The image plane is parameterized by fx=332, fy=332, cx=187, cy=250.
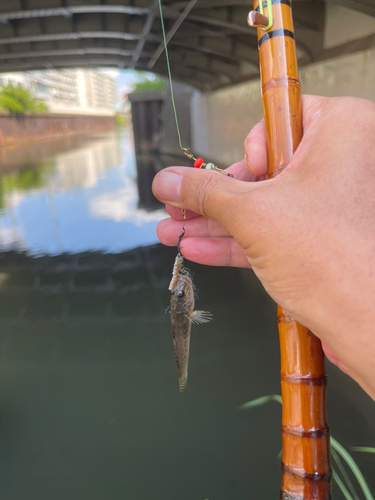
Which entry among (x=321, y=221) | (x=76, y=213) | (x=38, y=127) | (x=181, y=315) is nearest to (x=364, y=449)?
(x=181, y=315)

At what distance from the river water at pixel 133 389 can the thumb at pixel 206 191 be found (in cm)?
194

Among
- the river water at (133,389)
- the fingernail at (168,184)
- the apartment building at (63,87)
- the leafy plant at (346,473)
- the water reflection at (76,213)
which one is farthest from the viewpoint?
the apartment building at (63,87)

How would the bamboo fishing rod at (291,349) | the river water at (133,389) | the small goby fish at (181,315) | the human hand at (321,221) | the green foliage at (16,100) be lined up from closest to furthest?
the human hand at (321,221)
the bamboo fishing rod at (291,349)
the small goby fish at (181,315)
the river water at (133,389)
the green foliage at (16,100)

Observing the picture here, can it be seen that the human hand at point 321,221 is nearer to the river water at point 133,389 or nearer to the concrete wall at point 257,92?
the river water at point 133,389

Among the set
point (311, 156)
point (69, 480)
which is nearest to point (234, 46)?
point (311, 156)

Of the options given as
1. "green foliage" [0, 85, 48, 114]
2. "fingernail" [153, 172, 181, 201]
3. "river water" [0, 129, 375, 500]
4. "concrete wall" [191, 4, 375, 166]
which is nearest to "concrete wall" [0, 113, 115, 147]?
"green foliage" [0, 85, 48, 114]

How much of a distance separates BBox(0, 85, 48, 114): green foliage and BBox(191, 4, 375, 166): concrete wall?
2011 centimetres

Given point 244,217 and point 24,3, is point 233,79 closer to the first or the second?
point 24,3

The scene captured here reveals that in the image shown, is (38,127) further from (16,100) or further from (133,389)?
(133,389)

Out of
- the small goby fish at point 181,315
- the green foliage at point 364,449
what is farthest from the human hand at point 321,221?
the green foliage at point 364,449

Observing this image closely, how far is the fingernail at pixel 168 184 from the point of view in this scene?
1.33m

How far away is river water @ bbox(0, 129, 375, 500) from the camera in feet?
7.43

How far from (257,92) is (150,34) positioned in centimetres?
359

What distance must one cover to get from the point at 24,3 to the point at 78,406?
8697 millimetres
